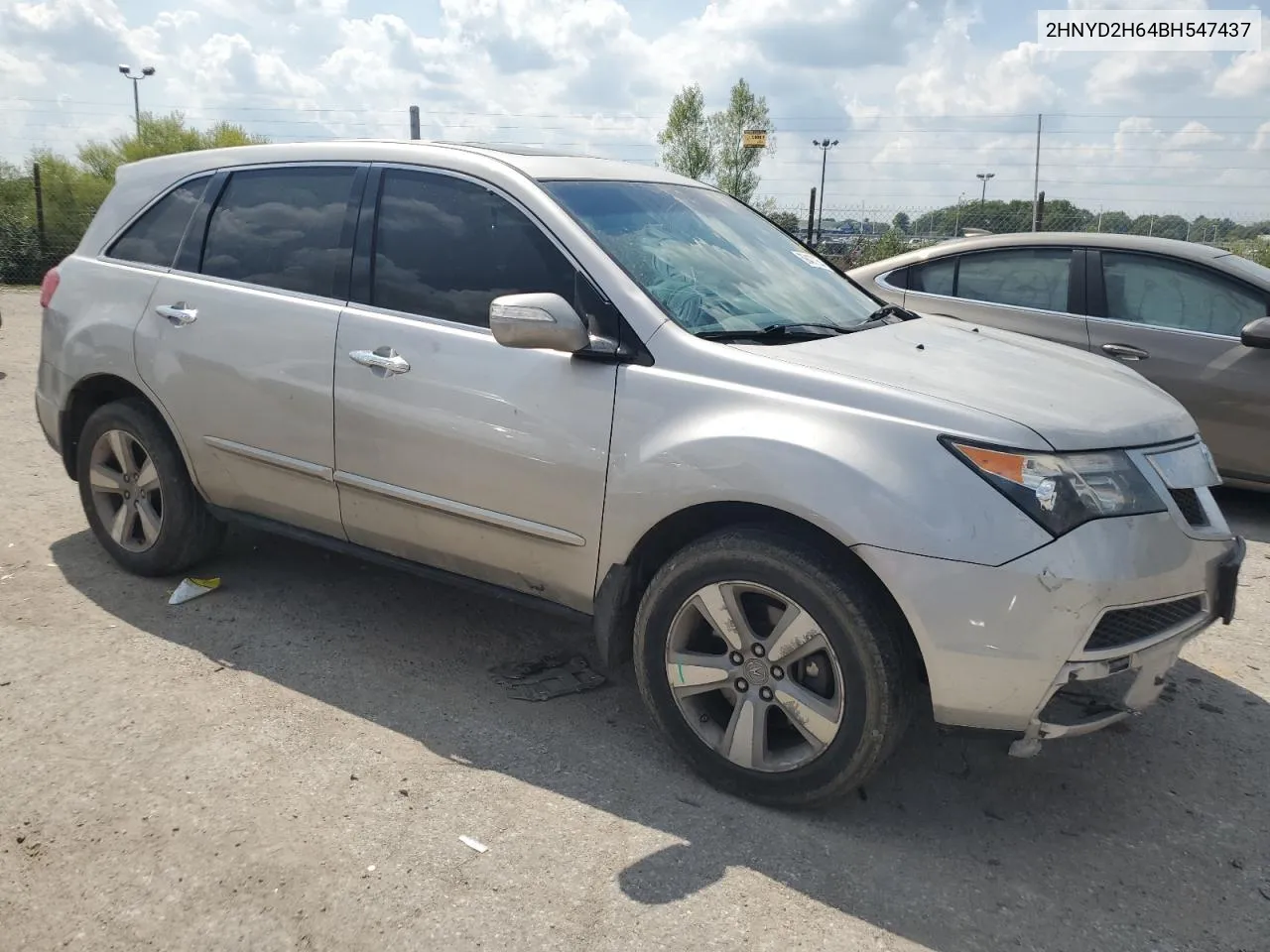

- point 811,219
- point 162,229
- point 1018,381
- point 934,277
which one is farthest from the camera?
point 811,219

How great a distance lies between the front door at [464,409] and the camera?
326cm

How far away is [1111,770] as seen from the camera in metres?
3.37

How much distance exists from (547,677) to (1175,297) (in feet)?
14.5

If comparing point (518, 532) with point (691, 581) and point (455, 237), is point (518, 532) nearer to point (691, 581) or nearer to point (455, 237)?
point (691, 581)

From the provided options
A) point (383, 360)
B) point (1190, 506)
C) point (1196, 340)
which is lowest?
point (1190, 506)

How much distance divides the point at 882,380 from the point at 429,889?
1.78 meters

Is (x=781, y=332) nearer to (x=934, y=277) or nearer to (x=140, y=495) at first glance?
(x=140, y=495)

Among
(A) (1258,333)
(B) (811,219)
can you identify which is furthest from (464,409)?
(B) (811,219)

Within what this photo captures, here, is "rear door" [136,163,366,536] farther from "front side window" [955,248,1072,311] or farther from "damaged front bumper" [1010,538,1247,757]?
"front side window" [955,248,1072,311]

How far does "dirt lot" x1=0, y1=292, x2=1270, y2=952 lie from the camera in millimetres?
2572

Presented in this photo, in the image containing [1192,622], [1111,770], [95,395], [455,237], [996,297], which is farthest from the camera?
[996,297]

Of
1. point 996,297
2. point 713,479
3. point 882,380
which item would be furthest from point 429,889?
point 996,297

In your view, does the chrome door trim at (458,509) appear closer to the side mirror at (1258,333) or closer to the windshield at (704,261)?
the windshield at (704,261)

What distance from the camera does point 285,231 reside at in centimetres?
406
